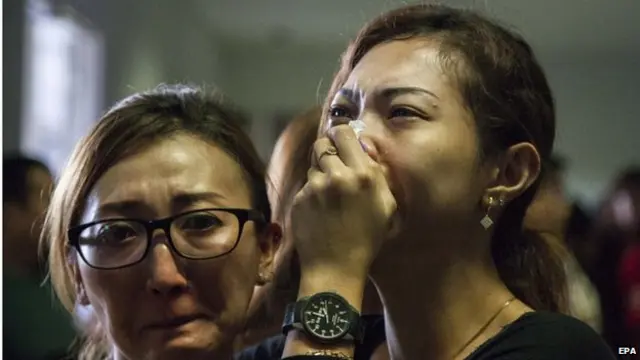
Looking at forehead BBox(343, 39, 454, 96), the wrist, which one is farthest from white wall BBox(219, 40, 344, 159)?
the wrist

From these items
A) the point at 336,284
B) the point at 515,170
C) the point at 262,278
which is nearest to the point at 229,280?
the point at 262,278

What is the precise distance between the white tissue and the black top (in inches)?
8.2

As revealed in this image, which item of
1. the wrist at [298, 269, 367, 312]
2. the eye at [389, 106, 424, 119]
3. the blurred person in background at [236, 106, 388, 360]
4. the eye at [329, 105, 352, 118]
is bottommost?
the blurred person in background at [236, 106, 388, 360]

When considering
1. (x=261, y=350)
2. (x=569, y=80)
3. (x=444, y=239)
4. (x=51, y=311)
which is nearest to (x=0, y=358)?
(x=51, y=311)

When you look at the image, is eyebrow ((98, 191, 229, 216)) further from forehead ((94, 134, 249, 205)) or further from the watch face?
the watch face

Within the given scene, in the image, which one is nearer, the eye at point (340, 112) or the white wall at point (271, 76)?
the eye at point (340, 112)

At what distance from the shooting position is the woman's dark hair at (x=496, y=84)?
0.74m

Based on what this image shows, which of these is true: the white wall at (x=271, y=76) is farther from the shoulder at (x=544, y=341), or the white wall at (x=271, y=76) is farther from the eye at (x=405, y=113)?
the shoulder at (x=544, y=341)

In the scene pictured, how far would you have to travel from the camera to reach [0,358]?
48.3 inches

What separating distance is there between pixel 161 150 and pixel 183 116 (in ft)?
0.19

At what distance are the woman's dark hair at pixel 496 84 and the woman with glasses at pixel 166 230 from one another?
140 mm

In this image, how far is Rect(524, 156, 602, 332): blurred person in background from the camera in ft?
3.07

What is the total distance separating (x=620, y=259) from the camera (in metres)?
1.04

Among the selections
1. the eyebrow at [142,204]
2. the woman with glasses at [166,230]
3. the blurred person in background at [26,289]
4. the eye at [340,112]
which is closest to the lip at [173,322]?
the woman with glasses at [166,230]
